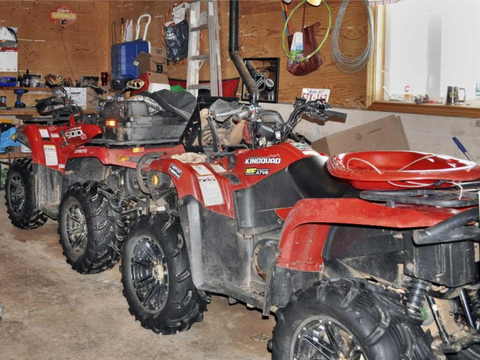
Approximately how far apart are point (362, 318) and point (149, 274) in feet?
5.05

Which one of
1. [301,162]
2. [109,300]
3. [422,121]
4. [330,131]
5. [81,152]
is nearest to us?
[301,162]

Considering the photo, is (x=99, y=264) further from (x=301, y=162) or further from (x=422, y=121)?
(x=422, y=121)

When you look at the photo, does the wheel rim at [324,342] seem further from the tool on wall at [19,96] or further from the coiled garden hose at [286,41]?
the tool on wall at [19,96]

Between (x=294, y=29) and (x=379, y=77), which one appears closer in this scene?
(x=379, y=77)

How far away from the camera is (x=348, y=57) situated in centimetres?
616

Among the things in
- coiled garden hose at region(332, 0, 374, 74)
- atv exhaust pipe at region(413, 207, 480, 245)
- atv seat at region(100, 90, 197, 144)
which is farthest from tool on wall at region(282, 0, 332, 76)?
atv exhaust pipe at region(413, 207, 480, 245)

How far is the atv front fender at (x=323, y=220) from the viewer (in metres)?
2.06

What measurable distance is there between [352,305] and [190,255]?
114 cm

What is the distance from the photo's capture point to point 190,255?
3.09m

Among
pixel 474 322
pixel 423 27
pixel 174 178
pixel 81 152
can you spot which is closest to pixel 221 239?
pixel 174 178

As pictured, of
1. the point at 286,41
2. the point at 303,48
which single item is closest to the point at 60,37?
the point at 286,41

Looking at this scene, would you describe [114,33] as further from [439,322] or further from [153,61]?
[439,322]

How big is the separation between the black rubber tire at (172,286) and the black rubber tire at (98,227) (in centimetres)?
82

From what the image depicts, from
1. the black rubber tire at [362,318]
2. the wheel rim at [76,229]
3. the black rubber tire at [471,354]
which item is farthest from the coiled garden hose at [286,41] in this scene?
the black rubber tire at [362,318]
